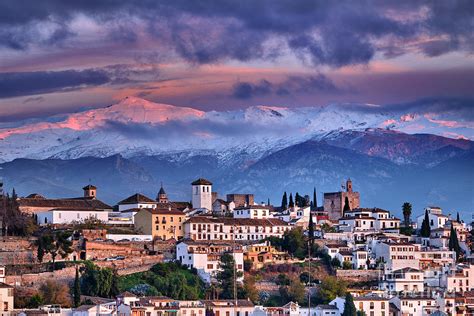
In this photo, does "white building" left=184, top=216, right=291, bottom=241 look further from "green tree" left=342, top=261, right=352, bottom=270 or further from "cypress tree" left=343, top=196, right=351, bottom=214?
"cypress tree" left=343, top=196, right=351, bottom=214

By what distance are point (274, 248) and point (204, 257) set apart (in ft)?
26.4

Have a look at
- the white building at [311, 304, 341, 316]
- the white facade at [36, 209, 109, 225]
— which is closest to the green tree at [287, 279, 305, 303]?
the white building at [311, 304, 341, 316]

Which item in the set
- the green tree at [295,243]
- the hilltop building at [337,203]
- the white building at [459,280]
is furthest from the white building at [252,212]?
the white building at [459,280]

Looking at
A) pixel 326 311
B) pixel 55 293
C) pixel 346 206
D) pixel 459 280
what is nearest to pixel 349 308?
pixel 326 311

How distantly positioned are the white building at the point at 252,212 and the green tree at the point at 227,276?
1495cm

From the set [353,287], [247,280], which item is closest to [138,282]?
[247,280]

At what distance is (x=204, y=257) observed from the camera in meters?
85.4

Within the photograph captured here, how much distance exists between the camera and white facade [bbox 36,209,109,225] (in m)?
92.4

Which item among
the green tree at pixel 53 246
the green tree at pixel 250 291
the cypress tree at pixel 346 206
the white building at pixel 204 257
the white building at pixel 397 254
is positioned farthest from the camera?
the cypress tree at pixel 346 206

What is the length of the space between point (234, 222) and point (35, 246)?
54.9 feet

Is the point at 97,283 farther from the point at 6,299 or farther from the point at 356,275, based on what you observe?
the point at 356,275

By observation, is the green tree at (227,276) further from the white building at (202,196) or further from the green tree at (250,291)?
the white building at (202,196)

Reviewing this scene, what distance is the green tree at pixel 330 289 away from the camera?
8431cm

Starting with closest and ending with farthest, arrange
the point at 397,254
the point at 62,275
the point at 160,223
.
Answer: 1. the point at 62,275
2. the point at 397,254
3. the point at 160,223
